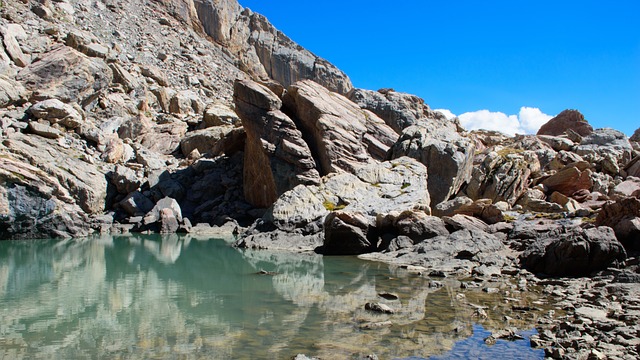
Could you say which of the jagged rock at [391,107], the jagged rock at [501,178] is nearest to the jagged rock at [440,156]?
the jagged rock at [501,178]

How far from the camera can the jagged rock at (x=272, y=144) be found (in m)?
47.2

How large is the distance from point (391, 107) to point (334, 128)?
1411cm

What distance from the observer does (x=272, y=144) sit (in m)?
47.9

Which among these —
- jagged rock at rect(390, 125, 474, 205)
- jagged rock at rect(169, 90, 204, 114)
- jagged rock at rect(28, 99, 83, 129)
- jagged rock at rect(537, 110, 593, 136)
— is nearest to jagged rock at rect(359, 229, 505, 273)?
jagged rock at rect(390, 125, 474, 205)

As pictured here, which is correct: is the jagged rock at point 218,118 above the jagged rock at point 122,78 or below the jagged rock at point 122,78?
below

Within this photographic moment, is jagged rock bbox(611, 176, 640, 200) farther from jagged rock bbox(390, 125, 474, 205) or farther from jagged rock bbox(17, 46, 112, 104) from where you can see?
jagged rock bbox(17, 46, 112, 104)

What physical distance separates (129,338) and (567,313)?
12.7 meters

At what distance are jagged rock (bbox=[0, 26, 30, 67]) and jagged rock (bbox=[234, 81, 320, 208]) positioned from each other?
27.8 meters

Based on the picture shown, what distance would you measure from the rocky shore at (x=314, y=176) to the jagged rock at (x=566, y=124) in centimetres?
23

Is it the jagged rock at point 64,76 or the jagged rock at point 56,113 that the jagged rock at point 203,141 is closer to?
Answer: the jagged rock at point 64,76

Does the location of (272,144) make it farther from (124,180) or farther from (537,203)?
(537,203)

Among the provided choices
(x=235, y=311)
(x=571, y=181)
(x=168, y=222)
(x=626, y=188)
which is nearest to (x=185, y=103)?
(x=168, y=222)

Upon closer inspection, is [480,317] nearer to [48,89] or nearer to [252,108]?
[252,108]

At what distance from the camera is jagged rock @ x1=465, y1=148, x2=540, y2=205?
4678 centimetres
